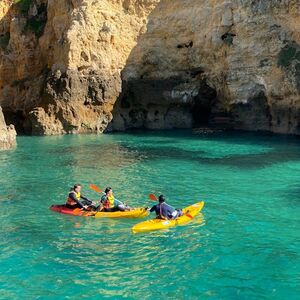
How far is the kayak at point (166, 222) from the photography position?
56.7 ft

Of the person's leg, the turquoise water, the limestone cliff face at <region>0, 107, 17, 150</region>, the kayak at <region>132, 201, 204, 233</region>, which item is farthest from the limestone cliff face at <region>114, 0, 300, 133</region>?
the person's leg

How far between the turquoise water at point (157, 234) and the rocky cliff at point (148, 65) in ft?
51.7

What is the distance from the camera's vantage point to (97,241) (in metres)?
16.5

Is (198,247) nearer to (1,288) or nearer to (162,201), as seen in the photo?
(162,201)

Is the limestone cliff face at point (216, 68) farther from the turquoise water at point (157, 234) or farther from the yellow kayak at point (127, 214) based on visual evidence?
Answer: the yellow kayak at point (127, 214)

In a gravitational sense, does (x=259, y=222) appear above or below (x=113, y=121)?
below

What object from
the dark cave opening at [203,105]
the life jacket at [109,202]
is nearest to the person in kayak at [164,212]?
the life jacket at [109,202]

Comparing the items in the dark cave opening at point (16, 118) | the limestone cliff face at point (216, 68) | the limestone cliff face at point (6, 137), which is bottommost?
the limestone cliff face at point (6, 137)

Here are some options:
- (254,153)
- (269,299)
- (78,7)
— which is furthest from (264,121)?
(269,299)

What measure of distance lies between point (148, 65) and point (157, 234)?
37.9m

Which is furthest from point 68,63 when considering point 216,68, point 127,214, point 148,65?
point 127,214

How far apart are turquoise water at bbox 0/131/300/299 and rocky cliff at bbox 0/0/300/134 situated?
15.8 meters

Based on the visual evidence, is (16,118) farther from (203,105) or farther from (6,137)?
(203,105)

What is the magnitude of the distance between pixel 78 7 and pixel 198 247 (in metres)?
40.7
